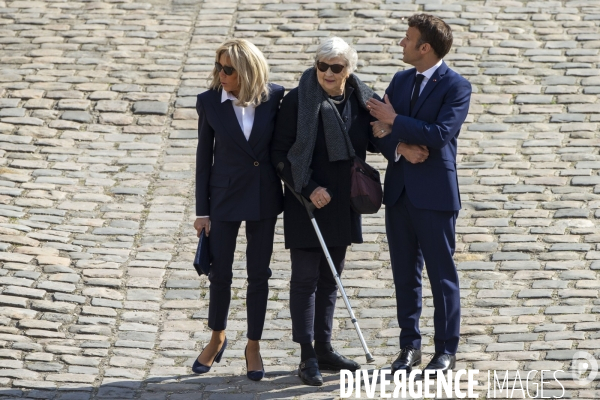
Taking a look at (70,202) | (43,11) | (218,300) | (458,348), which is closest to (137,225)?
(70,202)

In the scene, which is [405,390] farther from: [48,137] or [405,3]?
[405,3]

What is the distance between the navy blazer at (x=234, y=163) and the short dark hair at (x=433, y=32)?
3.03ft

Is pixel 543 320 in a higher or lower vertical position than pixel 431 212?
lower

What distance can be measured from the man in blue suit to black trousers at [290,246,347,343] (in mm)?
415

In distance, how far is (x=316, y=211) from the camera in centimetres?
596

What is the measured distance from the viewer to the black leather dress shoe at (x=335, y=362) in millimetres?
6207

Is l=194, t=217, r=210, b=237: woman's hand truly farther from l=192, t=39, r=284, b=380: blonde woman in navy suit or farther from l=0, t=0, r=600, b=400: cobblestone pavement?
l=0, t=0, r=600, b=400: cobblestone pavement

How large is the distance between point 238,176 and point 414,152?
1056mm

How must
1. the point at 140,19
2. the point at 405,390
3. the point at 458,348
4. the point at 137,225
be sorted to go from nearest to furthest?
the point at 405,390 → the point at 458,348 → the point at 137,225 → the point at 140,19

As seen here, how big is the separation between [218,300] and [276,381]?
61 centimetres

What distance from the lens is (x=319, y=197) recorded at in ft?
19.1

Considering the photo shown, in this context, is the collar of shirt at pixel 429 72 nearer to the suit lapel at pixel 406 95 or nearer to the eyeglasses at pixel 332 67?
the suit lapel at pixel 406 95

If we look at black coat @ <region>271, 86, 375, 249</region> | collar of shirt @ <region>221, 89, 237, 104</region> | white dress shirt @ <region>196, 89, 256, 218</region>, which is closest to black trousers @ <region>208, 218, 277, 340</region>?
black coat @ <region>271, 86, 375, 249</region>

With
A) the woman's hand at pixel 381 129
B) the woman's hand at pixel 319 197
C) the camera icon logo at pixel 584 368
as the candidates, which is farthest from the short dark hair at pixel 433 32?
the camera icon logo at pixel 584 368
